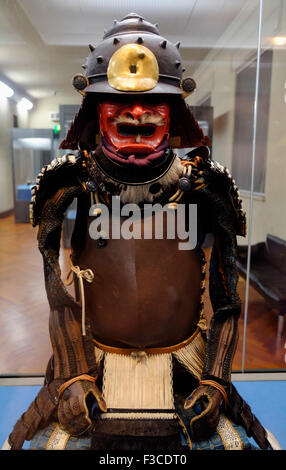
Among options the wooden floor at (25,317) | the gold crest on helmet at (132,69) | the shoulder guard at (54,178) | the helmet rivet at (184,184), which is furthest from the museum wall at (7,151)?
the helmet rivet at (184,184)

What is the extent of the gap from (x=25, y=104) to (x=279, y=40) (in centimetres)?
108

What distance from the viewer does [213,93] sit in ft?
4.42

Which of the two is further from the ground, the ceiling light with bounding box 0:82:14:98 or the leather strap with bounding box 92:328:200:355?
the ceiling light with bounding box 0:82:14:98

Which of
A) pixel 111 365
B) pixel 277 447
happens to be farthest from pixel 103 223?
pixel 277 447

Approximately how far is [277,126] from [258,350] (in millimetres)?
1052

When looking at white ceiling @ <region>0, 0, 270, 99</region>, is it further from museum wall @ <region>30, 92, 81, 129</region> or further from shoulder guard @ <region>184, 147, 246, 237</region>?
shoulder guard @ <region>184, 147, 246, 237</region>

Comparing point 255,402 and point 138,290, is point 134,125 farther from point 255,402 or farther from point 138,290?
point 255,402

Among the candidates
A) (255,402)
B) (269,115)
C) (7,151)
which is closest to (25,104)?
(7,151)

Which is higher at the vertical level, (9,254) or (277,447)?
(9,254)

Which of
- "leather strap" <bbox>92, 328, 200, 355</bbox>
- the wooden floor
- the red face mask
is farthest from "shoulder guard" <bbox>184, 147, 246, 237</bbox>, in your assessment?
the wooden floor

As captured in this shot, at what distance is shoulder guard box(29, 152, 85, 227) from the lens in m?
0.86

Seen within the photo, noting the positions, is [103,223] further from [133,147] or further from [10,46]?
[10,46]

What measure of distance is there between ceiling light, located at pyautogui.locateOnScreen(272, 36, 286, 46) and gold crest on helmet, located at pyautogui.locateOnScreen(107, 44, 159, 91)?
0.94 meters

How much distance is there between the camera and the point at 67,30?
1229mm
